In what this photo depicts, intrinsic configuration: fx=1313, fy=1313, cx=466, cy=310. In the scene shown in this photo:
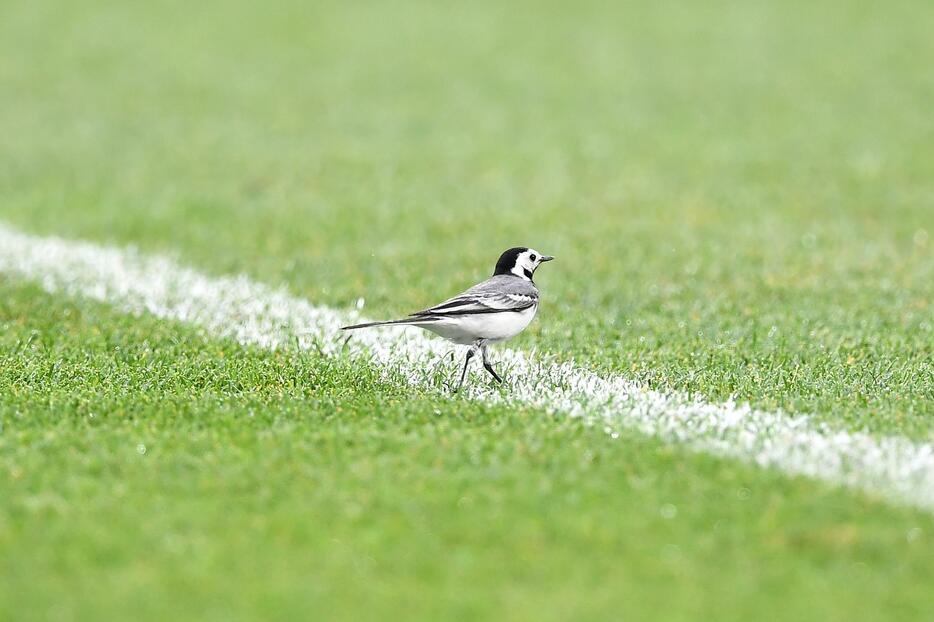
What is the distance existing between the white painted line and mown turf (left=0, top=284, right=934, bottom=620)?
1.12ft

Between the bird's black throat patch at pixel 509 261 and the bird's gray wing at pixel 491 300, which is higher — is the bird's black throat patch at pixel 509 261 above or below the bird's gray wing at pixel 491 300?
above

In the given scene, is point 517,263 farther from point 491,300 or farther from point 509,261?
point 491,300

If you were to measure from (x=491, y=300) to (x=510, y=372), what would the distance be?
2.82ft

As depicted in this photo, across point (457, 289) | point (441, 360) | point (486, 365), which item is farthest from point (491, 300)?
point (457, 289)

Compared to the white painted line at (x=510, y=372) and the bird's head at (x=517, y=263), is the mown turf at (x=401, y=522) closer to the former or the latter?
the white painted line at (x=510, y=372)

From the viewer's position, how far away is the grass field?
18.2 feet

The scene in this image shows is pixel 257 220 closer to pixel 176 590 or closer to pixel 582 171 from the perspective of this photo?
pixel 582 171

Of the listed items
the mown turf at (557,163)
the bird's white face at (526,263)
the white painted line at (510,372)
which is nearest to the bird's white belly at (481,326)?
the white painted line at (510,372)

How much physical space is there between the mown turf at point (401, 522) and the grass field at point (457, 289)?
0.02 m

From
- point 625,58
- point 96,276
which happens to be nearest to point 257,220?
point 96,276

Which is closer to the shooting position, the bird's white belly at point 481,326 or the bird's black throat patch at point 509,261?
the bird's white belly at point 481,326

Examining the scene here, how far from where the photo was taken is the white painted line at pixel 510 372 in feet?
22.0

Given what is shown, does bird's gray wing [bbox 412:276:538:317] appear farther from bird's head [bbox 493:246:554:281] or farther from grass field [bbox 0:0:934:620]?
grass field [bbox 0:0:934:620]

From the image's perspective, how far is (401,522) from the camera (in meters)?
5.95
